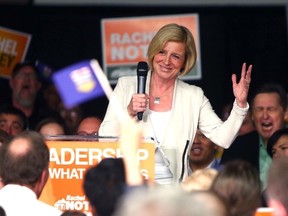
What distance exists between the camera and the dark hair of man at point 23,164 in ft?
19.2

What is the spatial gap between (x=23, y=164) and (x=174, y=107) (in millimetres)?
1622

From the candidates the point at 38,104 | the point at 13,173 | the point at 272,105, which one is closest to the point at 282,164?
the point at 13,173

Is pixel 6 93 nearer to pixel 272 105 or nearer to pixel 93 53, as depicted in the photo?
pixel 93 53

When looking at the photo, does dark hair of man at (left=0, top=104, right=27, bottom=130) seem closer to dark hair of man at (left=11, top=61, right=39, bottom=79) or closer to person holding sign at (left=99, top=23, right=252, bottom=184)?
dark hair of man at (left=11, top=61, right=39, bottom=79)

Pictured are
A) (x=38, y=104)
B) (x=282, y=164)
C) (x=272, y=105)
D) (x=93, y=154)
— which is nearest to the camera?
(x=282, y=164)

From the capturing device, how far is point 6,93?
12.1 meters

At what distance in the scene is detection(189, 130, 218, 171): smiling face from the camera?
355 inches

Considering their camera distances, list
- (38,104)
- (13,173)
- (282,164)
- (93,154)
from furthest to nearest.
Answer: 1. (38,104)
2. (93,154)
3. (13,173)
4. (282,164)

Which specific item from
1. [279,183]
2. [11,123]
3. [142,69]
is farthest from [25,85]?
[279,183]

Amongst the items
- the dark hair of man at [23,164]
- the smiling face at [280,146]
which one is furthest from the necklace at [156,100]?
the dark hair of man at [23,164]

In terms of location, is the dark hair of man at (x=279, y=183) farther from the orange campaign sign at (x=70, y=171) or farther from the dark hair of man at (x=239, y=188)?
the orange campaign sign at (x=70, y=171)

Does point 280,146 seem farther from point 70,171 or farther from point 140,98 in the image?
point 70,171

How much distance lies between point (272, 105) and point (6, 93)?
3541 mm

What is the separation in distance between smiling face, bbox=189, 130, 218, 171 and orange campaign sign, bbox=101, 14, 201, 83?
2958 millimetres
